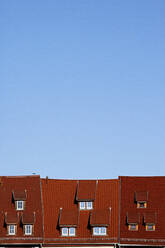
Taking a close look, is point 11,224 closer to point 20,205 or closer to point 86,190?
point 20,205

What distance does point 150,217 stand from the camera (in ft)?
316

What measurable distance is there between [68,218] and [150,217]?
12205 millimetres

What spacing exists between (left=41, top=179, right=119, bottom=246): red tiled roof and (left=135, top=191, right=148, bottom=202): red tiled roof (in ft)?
10.5

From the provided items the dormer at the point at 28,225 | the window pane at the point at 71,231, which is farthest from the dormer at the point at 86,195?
the dormer at the point at 28,225

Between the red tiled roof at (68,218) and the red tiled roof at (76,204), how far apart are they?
0.15 m

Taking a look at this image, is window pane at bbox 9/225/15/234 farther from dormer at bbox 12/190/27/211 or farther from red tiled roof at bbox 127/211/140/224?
red tiled roof at bbox 127/211/140/224

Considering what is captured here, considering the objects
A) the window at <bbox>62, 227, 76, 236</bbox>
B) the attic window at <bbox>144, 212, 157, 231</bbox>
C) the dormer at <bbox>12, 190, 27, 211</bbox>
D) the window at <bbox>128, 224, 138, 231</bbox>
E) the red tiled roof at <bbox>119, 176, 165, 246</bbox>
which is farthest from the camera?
the dormer at <bbox>12, 190, 27, 211</bbox>

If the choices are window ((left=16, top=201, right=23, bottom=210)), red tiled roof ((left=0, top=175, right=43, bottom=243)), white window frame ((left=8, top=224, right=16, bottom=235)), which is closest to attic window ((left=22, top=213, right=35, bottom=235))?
red tiled roof ((left=0, top=175, right=43, bottom=243))

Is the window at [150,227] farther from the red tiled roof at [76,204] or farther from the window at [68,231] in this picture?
the window at [68,231]

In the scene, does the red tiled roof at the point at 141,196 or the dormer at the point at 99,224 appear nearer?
the dormer at the point at 99,224

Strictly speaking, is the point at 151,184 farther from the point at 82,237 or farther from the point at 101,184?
the point at 82,237

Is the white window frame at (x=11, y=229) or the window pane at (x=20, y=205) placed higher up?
the window pane at (x=20, y=205)

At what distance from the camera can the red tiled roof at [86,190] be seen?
99.6 metres

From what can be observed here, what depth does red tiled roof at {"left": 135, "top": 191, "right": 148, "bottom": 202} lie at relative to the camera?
324 feet
